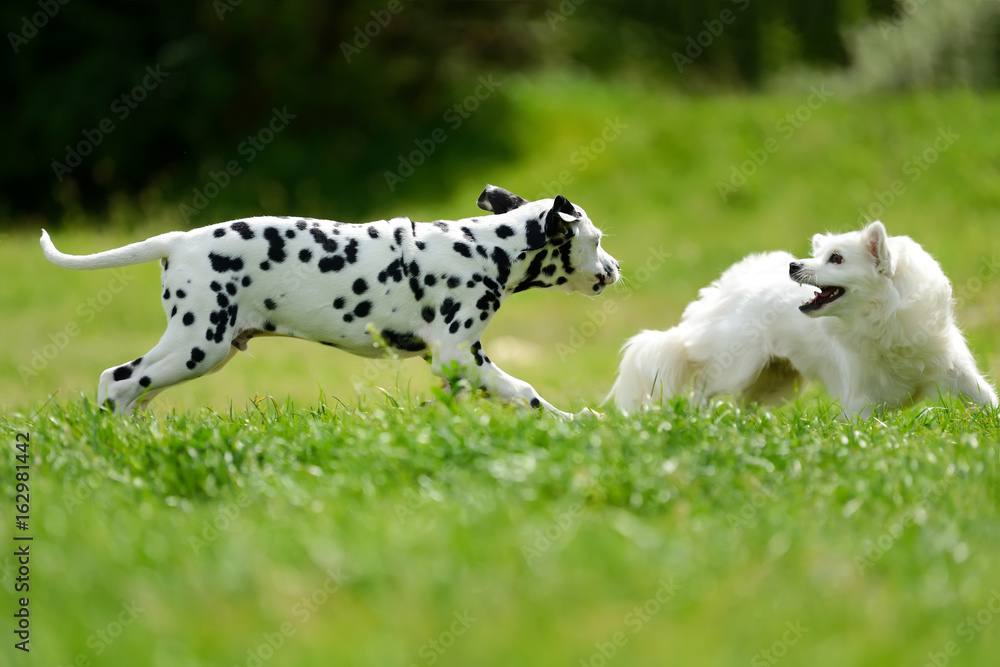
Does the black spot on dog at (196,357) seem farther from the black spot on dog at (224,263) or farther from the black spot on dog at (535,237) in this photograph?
the black spot on dog at (535,237)

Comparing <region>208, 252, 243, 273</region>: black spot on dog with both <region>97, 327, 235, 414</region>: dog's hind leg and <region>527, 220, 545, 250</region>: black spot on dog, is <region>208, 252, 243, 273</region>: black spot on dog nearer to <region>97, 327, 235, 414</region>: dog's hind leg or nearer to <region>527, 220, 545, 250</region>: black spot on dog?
<region>97, 327, 235, 414</region>: dog's hind leg

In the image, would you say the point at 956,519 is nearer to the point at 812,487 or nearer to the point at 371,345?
the point at 812,487

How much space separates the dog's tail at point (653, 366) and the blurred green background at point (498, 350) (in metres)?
0.45

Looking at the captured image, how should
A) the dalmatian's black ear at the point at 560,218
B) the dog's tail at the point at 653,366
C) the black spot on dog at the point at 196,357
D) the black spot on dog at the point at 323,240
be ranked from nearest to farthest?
the black spot on dog at the point at 196,357 → the black spot on dog at the point at 323,240 → the dalmatian's black ear at the point at 560,218 → the dog's tail at the point at 653,366

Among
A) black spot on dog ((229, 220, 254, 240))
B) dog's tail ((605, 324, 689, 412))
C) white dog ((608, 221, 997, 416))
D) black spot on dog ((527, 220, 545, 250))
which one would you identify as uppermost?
black spot on dog ((527, 220, 545, 250))

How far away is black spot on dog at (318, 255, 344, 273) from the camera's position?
615 centimetres

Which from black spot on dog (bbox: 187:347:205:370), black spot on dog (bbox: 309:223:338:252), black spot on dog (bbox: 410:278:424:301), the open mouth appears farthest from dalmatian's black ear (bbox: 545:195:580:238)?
black spot on dog (bbox: 187:347:205:370)

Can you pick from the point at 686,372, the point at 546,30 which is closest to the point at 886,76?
the point at 546,30

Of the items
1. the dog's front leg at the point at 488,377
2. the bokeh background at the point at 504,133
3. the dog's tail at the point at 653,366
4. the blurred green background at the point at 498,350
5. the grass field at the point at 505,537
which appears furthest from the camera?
the bokeh background at the point at 504,133

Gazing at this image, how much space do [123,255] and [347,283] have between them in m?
1.27

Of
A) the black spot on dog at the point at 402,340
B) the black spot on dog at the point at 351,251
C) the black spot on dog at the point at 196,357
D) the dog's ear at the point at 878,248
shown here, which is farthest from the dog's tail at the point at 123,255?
the dog's ear at the point at 878,248

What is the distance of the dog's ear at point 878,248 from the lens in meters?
6.81

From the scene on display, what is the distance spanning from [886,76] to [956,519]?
688 inches

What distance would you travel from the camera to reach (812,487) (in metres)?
4.78
